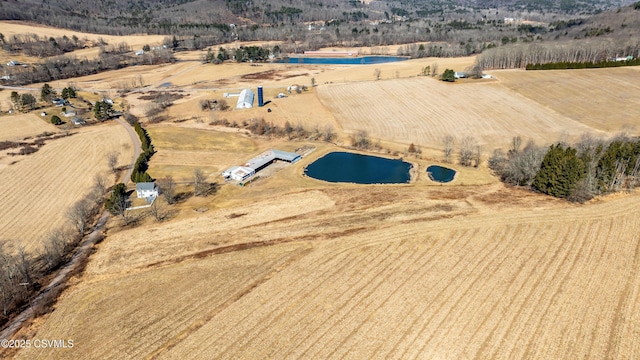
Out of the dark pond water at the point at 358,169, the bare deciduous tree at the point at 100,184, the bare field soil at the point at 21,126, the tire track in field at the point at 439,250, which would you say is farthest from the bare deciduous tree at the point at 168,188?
the bare field soil at the point at 21,126

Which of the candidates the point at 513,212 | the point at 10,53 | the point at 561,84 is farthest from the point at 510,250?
the point at 10,53

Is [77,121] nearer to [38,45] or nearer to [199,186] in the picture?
[199,186]

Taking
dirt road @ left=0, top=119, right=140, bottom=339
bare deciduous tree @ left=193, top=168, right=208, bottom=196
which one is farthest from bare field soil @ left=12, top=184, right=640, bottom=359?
bare deciduous tree @ left=193, top=168, right=208, bottom=196

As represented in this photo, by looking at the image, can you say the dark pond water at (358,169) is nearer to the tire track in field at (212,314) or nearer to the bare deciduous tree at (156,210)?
the tire track in field at (212,314)

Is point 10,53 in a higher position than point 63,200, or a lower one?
higher

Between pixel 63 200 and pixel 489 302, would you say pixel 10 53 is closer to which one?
pixel 63 200

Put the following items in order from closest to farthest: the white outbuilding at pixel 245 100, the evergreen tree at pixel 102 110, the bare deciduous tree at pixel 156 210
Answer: the bare deciduous tree at pixel 156 210 → the evergreen tree at pixel 102 110 → the white outbuilding at pixel 245 100
